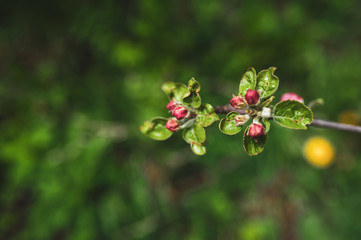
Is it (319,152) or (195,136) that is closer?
(195,136)

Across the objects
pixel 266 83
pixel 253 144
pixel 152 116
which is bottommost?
pixel 253 144

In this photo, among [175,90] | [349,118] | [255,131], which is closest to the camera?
[255,131]

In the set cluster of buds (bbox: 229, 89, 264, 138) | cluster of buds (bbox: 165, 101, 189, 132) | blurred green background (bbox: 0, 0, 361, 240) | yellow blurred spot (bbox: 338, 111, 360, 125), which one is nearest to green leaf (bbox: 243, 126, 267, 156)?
cluster of buds (bbox: 229, 89, 264, 138)

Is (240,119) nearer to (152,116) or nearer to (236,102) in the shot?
(236,102)


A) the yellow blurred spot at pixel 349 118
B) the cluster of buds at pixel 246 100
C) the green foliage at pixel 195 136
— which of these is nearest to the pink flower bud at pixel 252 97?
the cluster of buds at pixel 246 100

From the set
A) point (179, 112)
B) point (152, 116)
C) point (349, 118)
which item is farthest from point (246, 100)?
point (349, 118)

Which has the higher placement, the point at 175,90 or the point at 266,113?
the point at 175,90
